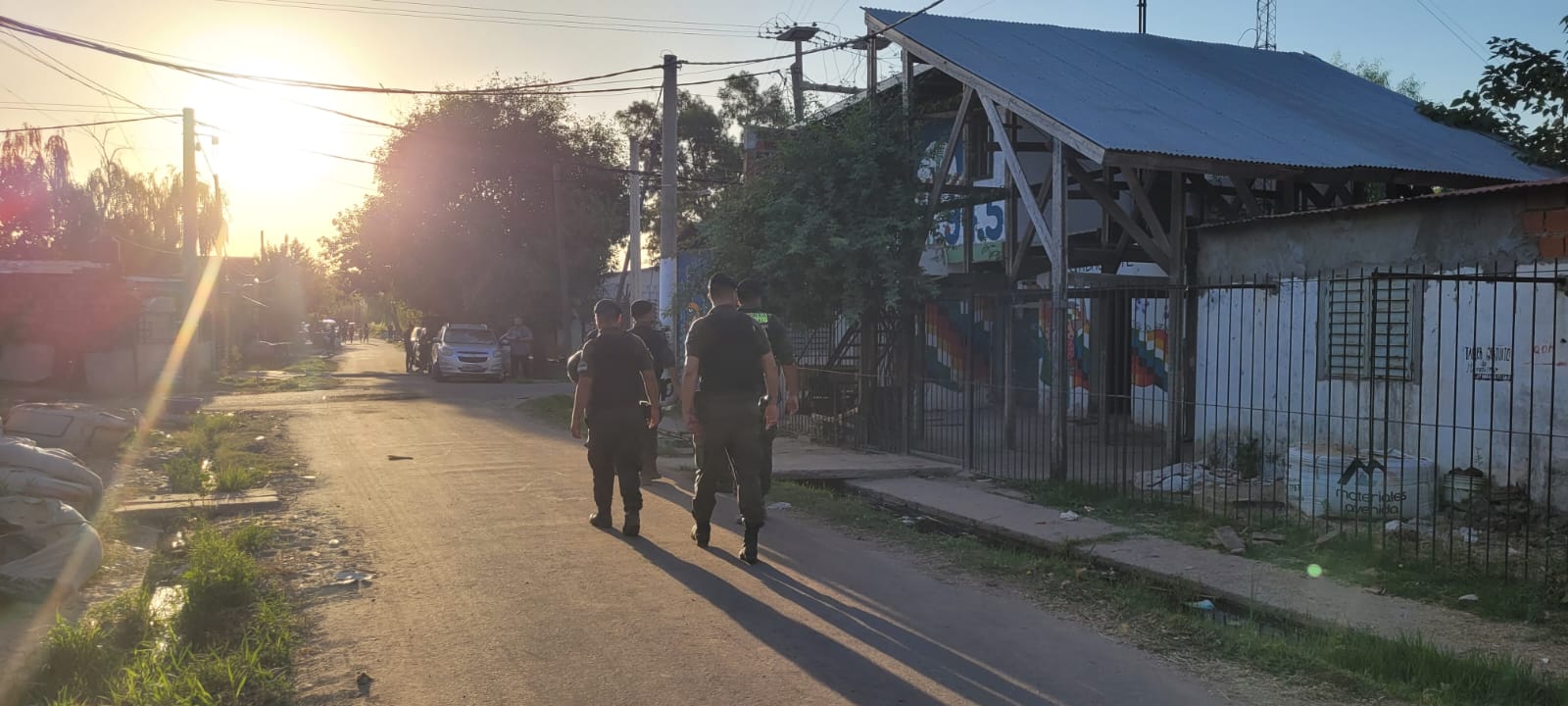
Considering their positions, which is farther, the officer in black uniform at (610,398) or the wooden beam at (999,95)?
the wooden beam at (999,95)

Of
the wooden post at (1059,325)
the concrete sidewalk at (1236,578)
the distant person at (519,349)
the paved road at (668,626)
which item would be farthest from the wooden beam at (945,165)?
the distant person at (519,349)

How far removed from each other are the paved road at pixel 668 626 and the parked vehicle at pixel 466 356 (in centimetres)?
2082

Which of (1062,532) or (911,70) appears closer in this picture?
(1062,532)

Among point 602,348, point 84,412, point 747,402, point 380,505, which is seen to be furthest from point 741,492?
point 84,412

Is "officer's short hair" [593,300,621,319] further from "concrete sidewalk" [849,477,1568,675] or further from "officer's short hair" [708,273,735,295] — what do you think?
"concrete sidewalk" [849,477,1568,675]

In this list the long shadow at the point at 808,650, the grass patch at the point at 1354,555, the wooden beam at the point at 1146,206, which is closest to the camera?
the long shadow at the point at 808,650

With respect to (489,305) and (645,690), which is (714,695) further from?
(489,305)

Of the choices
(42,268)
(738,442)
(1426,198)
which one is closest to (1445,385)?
(1426,198)

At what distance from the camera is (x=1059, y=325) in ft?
35.0

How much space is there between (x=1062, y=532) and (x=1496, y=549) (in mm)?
2952

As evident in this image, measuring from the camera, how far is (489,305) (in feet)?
118

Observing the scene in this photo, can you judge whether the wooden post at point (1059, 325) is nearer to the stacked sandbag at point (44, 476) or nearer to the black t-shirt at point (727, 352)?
the black t-shirt at point (727, 352)

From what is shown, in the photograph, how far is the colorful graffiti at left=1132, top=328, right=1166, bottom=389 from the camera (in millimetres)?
16594

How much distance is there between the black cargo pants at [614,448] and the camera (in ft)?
24.9
